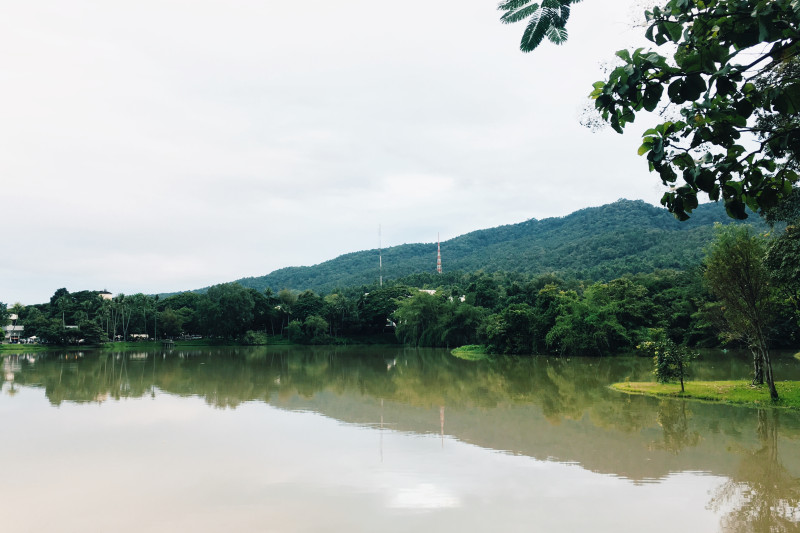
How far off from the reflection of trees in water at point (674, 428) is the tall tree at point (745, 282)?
98.0 inches

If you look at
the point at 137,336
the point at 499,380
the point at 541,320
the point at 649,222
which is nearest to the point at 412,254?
the point at 649,222

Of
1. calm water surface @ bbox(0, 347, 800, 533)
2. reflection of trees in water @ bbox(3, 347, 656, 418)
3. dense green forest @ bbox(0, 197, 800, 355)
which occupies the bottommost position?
reflection of trees in water @ bbox(3, 347, 656, 418)

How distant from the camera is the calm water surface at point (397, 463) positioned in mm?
6711

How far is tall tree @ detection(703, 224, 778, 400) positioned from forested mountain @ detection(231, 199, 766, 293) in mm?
42674

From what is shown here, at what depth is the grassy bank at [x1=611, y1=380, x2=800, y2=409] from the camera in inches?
538

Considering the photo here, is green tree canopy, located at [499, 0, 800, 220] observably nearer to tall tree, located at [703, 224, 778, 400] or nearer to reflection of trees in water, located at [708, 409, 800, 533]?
reflection of trees in water, located at [708, 409, 800, 533]

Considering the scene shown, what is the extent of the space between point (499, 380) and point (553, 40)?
67.5ft

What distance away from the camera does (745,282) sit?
46.7 feet

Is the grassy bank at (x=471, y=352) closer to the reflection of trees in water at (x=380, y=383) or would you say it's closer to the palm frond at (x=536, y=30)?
the reflection of trees in water at (x=380, y=383)

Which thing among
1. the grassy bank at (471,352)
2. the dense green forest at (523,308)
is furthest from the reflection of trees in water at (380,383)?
the grassy bank at (471,352)

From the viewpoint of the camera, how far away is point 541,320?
122 ft

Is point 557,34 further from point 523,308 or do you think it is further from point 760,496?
point 523,308

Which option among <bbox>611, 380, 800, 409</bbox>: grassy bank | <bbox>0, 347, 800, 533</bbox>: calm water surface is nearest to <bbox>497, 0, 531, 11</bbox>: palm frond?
<bbox>0, 347, 800, 533</bbox>: calm water surface

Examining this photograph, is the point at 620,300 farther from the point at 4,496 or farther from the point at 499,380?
the point at 4,496
